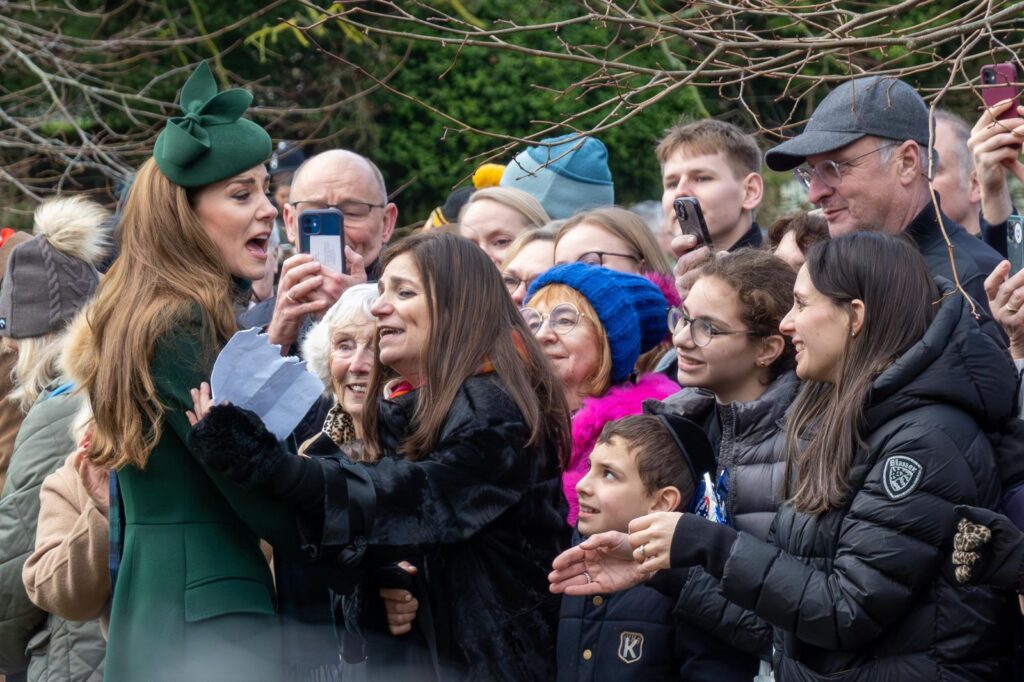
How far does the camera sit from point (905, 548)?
3.26m

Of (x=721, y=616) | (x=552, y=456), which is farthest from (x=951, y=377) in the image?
(x=552, y=456)

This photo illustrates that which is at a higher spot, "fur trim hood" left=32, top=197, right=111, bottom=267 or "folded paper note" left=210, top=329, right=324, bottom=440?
"folded paper note" left=210, top=329, right=324, bottom=440

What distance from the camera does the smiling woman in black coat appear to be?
3.60m

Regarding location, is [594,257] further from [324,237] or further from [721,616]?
[721,616]

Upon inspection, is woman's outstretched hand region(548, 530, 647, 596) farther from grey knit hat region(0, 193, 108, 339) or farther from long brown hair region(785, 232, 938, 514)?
grey knit hat region(0, 193, 108, 339)

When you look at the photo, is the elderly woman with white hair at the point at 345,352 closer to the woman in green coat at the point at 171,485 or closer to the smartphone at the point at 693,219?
the woman in green coat at the point at 171,485

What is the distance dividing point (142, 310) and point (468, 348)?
34.3 inches

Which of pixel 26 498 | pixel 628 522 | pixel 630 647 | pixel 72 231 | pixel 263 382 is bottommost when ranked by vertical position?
pixel 630 647

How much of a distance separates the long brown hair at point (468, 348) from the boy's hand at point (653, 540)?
0.47 m

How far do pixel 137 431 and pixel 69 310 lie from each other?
2153 mm

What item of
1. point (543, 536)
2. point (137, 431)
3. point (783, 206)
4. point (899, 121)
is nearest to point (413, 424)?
point (543, 536)

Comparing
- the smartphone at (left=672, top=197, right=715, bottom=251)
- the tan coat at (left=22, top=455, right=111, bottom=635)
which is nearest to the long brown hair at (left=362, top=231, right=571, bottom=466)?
the tan coat at (left=22, top=455, right=111, bottom=635)

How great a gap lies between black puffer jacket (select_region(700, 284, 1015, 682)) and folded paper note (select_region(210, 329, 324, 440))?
0.96 m

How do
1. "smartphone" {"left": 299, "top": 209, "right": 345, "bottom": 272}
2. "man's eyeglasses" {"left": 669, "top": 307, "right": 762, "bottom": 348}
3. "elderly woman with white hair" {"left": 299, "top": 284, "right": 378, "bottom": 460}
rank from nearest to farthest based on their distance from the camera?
"man's eyeglasses" {"left": 669, "top": 307, "right": 762, "bottom": 348}, "elderly woman with white hair" {"left": 299, "top": 284, "right": 378, "bottom": 460}, "smartphone" {"left": 299, "top": 209, "right": 345, "bottom": 272}
